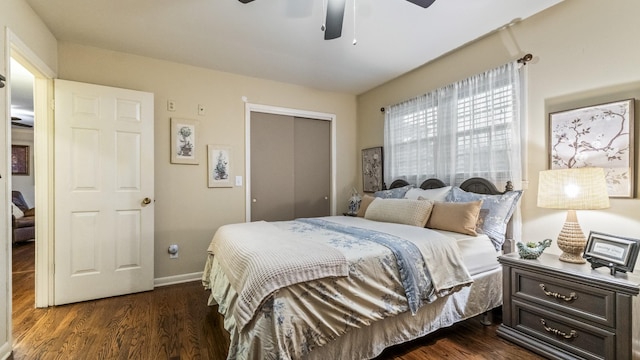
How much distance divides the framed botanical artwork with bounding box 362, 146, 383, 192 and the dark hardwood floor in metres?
2.12

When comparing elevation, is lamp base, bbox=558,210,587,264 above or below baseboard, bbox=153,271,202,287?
above

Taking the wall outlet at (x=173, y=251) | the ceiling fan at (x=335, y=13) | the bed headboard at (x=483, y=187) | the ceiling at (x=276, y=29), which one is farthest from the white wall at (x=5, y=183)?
the bed headboard at (x=483, y=187)

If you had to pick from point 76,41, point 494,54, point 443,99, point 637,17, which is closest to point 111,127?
point 76,41

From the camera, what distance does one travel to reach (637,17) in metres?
1.87

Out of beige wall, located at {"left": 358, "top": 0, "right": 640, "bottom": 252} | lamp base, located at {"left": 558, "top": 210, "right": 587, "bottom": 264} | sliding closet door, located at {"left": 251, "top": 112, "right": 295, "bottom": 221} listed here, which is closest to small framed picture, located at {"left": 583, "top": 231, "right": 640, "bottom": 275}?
lamp base, located at {"left": 558, "top": 210, "right": 587, "bottom": 264}

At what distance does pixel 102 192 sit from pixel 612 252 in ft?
13.1

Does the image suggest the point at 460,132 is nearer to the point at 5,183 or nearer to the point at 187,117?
the point at 187,117

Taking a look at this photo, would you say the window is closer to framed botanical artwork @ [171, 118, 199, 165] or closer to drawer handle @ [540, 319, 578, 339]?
drawer handle @ [540, 319, 578, 339]

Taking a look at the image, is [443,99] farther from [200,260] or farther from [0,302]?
[0,302]

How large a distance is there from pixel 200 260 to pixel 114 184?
1231 millimetres

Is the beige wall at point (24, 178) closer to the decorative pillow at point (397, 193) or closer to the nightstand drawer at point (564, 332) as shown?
the decorative pillow at point (397, 193)

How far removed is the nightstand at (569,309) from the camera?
1544 mm

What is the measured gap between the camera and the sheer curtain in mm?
2518

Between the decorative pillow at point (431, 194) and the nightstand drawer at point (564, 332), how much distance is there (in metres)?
1.04
